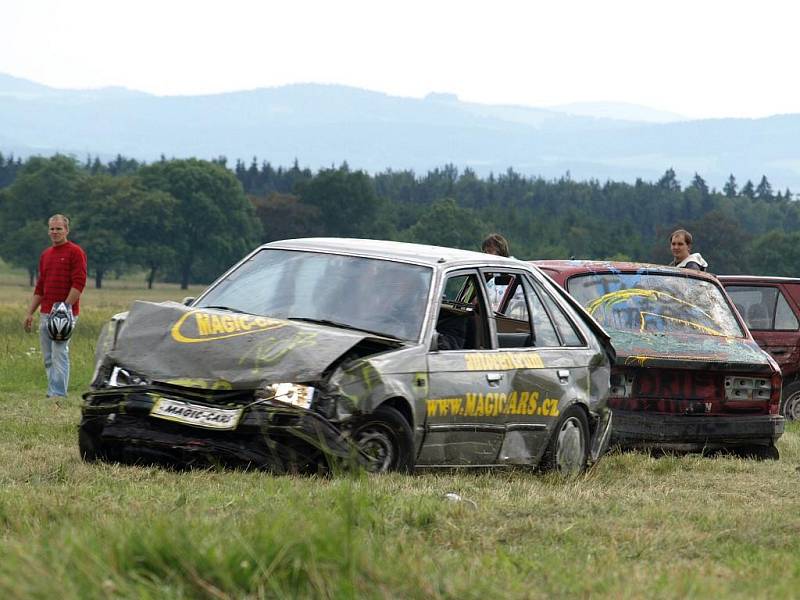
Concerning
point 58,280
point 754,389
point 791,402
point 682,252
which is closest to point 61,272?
point 58,280

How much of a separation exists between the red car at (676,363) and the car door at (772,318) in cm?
503

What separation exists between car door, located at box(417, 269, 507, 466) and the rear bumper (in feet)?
6.44

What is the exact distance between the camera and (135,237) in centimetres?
12175

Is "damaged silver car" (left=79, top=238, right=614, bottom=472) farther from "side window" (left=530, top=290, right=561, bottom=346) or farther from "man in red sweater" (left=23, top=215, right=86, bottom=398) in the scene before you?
"man in red sweater" (left=23, top=215, right=86, bottom=398)

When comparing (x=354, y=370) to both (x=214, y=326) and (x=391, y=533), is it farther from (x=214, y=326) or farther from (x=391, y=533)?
(x=391, y=533)

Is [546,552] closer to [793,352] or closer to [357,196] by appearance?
[793,352]

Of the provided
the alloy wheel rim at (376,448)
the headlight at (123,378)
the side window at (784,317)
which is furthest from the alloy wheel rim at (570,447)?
the side window at (784,317)

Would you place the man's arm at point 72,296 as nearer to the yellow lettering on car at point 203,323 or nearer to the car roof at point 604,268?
the car roof at point 604,268

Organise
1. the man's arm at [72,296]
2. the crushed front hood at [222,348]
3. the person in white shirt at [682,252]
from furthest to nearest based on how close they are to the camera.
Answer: the man's arm at [72,296]
the person in white shirt at [682,252]
the crushed front hood at [222,348]

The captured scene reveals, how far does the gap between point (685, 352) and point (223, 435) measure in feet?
14.7

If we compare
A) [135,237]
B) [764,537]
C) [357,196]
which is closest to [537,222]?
[357,196]

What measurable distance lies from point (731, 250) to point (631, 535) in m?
138

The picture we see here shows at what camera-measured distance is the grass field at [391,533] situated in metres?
4.45

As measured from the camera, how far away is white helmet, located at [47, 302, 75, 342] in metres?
15.0
